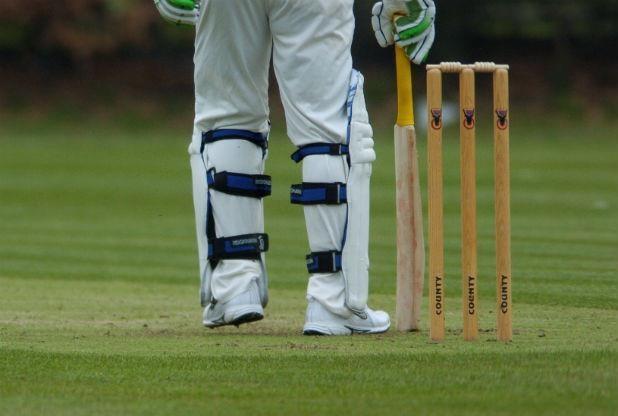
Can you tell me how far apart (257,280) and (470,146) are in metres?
1.14

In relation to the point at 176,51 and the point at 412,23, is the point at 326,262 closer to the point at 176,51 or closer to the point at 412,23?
the point at 412,23

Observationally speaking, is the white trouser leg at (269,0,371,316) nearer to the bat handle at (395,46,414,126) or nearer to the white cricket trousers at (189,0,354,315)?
the white cricket trousers at (189,0,354,315)

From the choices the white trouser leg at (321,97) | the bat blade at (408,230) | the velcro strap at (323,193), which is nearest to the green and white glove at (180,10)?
the white trouser leg at (321,97)

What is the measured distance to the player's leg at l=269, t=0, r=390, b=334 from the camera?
17.9ft

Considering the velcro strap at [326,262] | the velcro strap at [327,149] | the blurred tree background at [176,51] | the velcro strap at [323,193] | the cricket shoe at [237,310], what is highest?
the blurred tree background at [176,51]

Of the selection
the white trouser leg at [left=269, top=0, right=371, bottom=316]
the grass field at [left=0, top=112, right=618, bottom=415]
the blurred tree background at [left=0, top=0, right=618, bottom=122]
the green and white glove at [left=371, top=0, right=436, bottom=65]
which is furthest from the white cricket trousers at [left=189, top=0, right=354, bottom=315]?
the blurred tree background at [left=0, top=0, right=618, bottom=122]

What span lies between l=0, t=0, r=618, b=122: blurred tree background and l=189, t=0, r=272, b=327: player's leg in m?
25.6

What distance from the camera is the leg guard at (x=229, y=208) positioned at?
571 centimetres

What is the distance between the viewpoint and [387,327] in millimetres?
5523

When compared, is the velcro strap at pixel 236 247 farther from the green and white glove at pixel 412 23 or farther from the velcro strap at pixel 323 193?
the green and white glove at pixel 412 23

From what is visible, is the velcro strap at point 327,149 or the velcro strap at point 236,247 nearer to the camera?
the velcro strap at point 327,149

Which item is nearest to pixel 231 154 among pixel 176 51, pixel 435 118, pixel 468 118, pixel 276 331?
pixel 276 331

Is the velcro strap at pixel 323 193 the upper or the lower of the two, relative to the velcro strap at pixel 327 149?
lower

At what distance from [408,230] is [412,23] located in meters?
0.75
